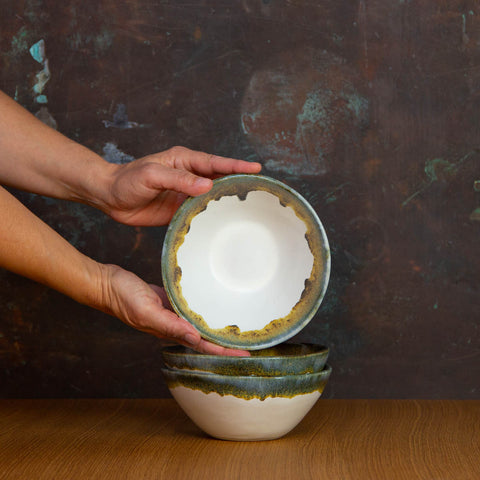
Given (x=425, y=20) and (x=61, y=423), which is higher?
(x=425, y=20)

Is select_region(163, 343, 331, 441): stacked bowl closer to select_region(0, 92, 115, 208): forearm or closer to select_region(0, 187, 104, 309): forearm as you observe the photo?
select_region(0, 187, 104, 309): forearm

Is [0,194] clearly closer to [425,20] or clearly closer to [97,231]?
[97,231]

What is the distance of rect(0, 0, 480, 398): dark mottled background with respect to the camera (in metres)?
1.46

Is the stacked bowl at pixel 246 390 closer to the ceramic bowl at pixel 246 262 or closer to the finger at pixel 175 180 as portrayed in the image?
the ceramic bowl at pixel 246 262

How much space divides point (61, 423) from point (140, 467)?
336 mm

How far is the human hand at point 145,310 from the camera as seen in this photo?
1.12 meters

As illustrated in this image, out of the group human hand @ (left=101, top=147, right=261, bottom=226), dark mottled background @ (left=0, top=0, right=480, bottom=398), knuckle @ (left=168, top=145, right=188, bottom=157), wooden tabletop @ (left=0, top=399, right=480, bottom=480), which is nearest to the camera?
wooden tabletop @ (left=0, top=399, right=480, bottom=480)

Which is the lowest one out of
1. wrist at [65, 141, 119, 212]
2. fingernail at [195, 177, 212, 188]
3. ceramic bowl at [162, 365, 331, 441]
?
ceramic bowl at [162, 365, 331, 441]

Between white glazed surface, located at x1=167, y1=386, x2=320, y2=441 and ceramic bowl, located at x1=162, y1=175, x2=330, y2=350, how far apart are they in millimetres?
135

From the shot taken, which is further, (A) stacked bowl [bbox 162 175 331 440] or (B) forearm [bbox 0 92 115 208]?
(B) forearm [bbox 0 92 115 208]

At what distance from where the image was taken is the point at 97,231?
149 centimetres

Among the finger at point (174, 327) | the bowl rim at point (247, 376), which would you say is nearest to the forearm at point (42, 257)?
the finger at point (174, 327)

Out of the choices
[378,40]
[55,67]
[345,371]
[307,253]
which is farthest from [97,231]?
[378,40]

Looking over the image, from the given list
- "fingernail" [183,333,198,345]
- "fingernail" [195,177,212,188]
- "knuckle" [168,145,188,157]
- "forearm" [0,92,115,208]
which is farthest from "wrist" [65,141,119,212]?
"fingernail" [183,333,198,345]
